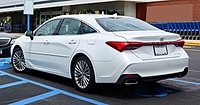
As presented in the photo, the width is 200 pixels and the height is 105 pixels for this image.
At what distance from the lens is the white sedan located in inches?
221

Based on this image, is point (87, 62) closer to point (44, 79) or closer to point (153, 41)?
point (153, 41)

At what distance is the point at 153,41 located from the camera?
227 inches

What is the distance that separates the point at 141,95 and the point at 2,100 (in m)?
2.53

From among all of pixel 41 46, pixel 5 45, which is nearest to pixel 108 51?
pixel 41 46

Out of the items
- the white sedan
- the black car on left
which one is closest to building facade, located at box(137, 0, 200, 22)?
the black car on left

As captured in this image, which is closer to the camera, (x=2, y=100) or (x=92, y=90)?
(x=2, y=100)

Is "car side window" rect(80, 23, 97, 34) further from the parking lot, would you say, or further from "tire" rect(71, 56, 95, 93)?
the parking lot

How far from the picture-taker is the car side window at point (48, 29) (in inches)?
292

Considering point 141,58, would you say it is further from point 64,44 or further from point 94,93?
point 64,44

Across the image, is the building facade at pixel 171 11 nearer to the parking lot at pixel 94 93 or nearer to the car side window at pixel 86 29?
the parking lot at pixel 94 93

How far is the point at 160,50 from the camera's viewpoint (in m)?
5.91

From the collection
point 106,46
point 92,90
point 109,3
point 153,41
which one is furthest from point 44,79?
point 109,3

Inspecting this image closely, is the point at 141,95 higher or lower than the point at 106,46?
lower

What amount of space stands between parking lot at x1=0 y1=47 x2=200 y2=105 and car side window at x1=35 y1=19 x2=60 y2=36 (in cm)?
109
